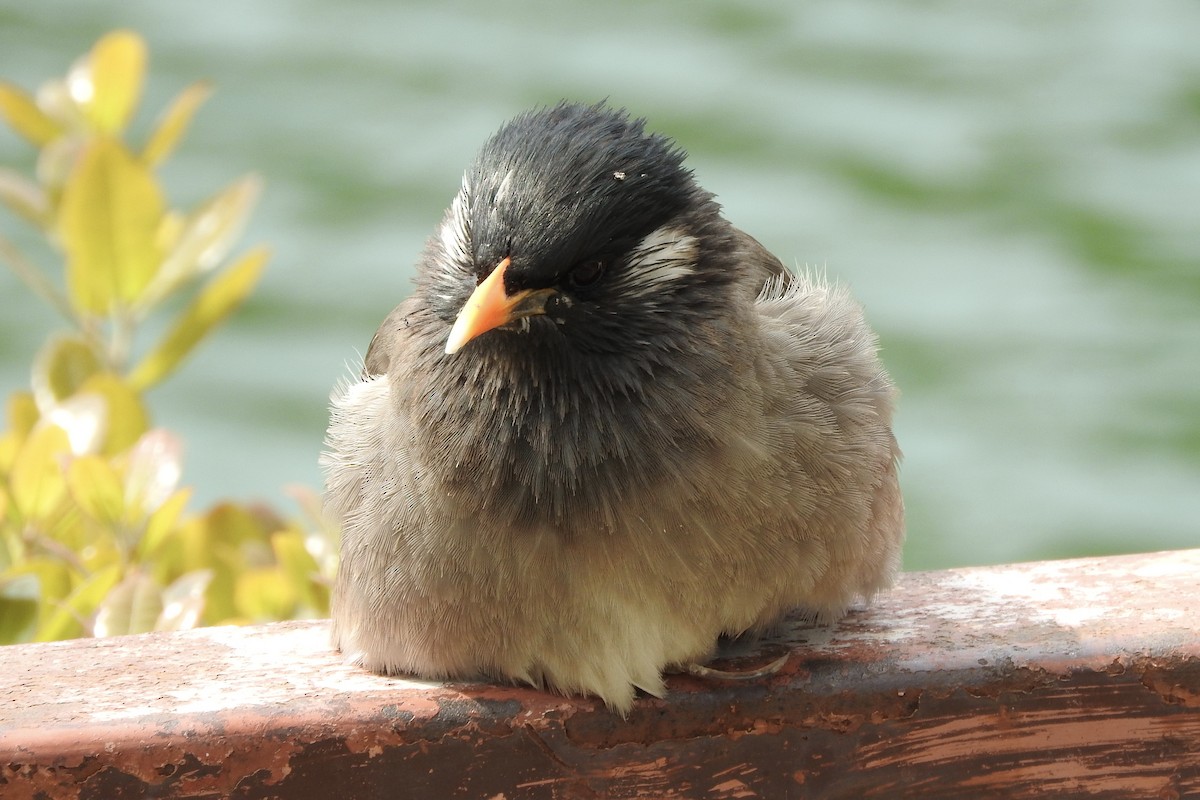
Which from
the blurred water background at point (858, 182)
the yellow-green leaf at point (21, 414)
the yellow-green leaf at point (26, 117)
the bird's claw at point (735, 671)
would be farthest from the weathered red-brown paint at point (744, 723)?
the blurred water background at point (858, 182)

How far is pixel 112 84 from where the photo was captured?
4273 millimetres

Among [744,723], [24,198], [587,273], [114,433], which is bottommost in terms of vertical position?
[744,723]

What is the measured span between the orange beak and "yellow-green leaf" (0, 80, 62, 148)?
6.16ft

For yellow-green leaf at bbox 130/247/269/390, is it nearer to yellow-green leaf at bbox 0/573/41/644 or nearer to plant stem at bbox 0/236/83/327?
plant stem at bbox 0/236/83/327

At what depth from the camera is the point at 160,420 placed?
8.55 metres

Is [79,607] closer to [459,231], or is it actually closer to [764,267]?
[459,231]

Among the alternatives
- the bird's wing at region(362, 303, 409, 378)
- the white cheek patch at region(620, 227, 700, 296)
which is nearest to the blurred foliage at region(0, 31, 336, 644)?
the bird's wing at region(362, 303, 409, 378)

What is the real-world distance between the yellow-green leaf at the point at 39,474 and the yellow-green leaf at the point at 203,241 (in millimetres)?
659

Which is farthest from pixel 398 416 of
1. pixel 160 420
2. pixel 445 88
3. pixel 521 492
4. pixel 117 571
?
pixel 445 88

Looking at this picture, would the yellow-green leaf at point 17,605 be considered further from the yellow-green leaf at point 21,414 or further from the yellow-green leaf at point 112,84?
the yellow-green leaf at point 112,84

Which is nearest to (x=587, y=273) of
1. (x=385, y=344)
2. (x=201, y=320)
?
(x=385, y=344)

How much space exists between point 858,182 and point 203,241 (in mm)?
5812

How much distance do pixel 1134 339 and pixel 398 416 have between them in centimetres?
643

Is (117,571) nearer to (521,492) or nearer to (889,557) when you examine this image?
(521,492)
